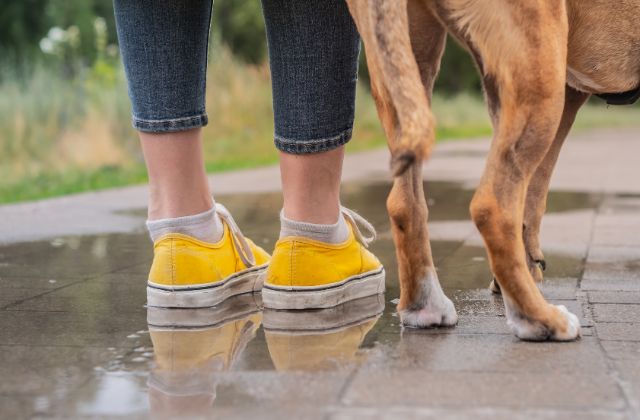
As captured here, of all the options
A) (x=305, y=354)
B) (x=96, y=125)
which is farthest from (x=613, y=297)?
(x=96, y=125)

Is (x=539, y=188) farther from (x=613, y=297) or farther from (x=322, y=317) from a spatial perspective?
(x=322, y=317)

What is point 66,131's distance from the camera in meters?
12.3

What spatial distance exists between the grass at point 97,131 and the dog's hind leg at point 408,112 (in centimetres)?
521

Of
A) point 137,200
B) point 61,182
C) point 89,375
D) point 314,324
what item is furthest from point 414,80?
point 61,182

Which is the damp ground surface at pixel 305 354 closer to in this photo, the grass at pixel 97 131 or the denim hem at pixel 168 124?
the denim hem at pixel 168 124

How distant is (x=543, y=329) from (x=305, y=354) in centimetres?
70

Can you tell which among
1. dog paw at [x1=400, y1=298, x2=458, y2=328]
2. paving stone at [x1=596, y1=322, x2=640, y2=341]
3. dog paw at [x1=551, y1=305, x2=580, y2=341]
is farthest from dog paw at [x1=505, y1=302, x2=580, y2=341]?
dog paw at [x1=400, y1=298, x2=458, y2=328]

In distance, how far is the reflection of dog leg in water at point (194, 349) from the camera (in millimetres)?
2354

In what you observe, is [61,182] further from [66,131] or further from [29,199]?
[66,131]

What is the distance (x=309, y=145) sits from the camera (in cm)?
346

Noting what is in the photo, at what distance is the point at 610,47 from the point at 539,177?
25.0 inches

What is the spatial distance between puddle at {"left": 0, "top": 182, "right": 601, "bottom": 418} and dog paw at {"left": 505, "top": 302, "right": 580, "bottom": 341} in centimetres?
24

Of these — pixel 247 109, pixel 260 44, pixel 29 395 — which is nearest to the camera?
pixel 29 395

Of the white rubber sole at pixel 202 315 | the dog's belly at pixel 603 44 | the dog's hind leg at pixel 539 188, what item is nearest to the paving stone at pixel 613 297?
the dog's hind leg at pixel 539 188
